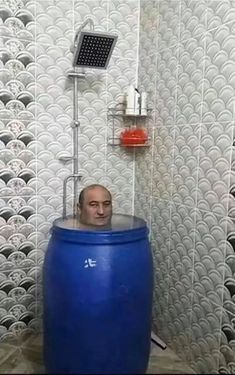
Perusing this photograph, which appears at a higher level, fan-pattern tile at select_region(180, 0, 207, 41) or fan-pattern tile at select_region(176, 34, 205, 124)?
fan-pattern tile at select_region(180, 0, 207, 41)

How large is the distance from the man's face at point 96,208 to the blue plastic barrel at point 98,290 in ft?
0.38

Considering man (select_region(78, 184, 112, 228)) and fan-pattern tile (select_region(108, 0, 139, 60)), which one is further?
fan-pattern tile (select_region(108, 0, 139, 60))

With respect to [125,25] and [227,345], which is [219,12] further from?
[227,345]

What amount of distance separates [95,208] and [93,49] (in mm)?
642

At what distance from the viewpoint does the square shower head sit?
1.29 meters

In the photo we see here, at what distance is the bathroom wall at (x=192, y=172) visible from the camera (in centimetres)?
116

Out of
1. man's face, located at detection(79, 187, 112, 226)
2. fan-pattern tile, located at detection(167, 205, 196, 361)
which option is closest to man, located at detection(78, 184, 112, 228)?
man's face, located at detection(79, 187, 112, 226)

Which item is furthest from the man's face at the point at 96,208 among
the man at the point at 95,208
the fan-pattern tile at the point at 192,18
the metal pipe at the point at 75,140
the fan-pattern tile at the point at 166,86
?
the fan-pattern tile at the point at 192,18

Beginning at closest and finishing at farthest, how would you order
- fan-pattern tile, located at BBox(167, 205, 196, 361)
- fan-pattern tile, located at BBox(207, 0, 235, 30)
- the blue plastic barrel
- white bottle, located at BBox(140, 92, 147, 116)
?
the blue plastic barrel, fan-pattern tile, located at BBox(207, 0, 235, 30), fan-pattern tile, located at BBox(167, 205, 196, 361), white bottle, located at BBox(140, 92, 147, 116)

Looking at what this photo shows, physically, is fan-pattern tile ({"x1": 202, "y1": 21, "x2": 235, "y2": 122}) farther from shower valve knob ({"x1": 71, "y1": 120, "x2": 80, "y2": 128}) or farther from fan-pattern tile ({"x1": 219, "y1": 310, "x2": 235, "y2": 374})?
fan-pattern tile ({"x1": 219, "y1": 310, "x2": 235, "y2": 374})

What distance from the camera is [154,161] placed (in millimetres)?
1582

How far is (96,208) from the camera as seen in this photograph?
127 cm

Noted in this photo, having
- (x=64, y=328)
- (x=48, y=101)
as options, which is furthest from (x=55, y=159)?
(x=64, y=328)

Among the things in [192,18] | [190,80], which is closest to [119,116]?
[190,80]
